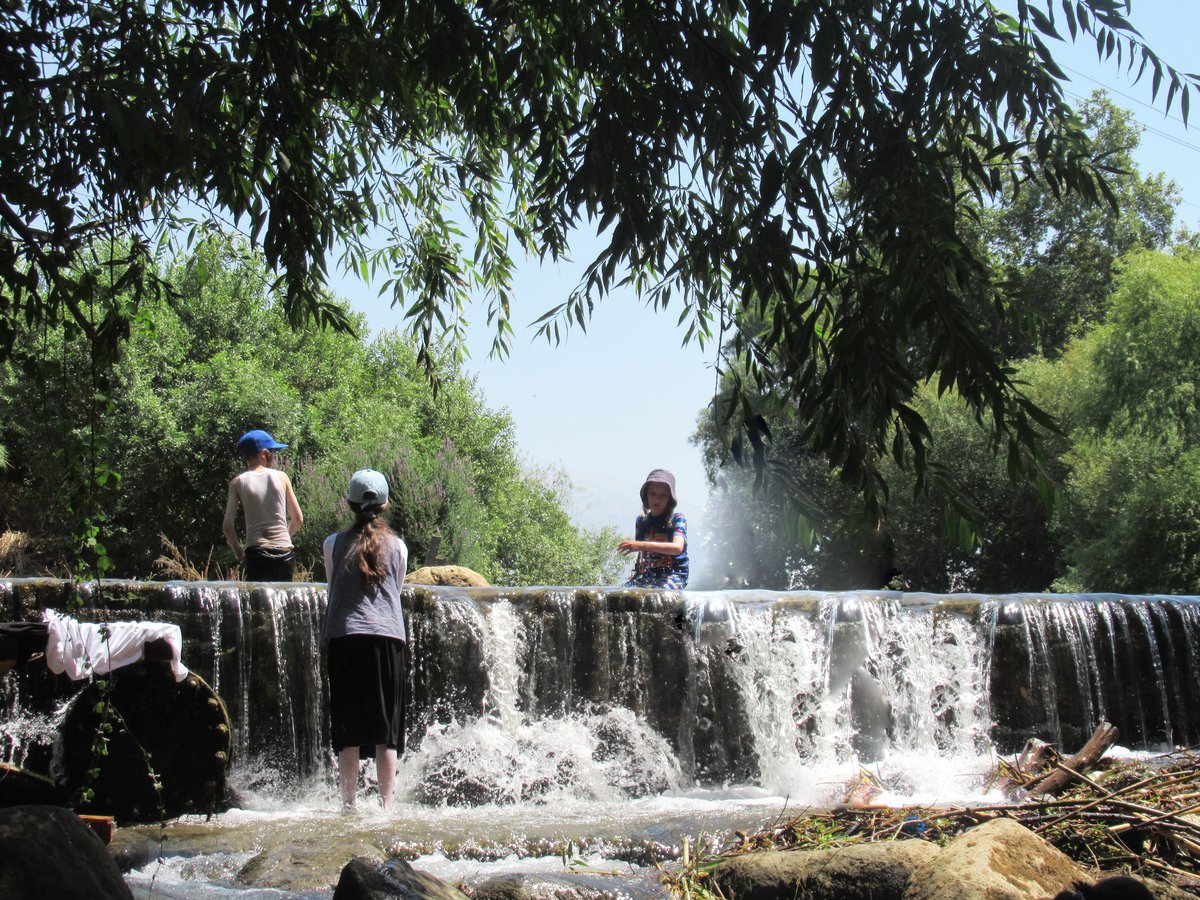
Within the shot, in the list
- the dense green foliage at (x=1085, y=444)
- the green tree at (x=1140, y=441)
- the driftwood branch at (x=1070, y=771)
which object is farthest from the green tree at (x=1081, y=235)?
the driftwood branch at (x=1070, y=771)

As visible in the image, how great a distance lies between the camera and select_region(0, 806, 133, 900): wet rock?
3057 millimetres

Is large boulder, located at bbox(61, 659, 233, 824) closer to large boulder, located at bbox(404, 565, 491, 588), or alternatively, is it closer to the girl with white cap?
the girl with white cap

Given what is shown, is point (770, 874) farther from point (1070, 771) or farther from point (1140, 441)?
point (1140, 441)

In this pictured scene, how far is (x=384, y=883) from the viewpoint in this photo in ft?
11.5

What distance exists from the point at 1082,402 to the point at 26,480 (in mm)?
20211

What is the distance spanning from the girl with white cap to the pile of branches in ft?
5.53

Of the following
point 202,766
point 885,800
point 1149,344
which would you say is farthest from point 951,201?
point 1149,344

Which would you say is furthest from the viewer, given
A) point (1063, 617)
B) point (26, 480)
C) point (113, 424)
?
point (26, 480)

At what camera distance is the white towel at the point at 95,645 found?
5.31m

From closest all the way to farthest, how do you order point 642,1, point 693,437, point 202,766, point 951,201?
point 951,201
point 642,1
point 202,766
point 693,437

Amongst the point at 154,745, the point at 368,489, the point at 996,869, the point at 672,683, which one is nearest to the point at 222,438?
the point at 672,683

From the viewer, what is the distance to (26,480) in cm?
2184

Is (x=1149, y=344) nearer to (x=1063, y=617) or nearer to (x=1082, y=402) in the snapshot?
(x=1082, y=402)

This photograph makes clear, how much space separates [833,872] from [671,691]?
4.79 meters
